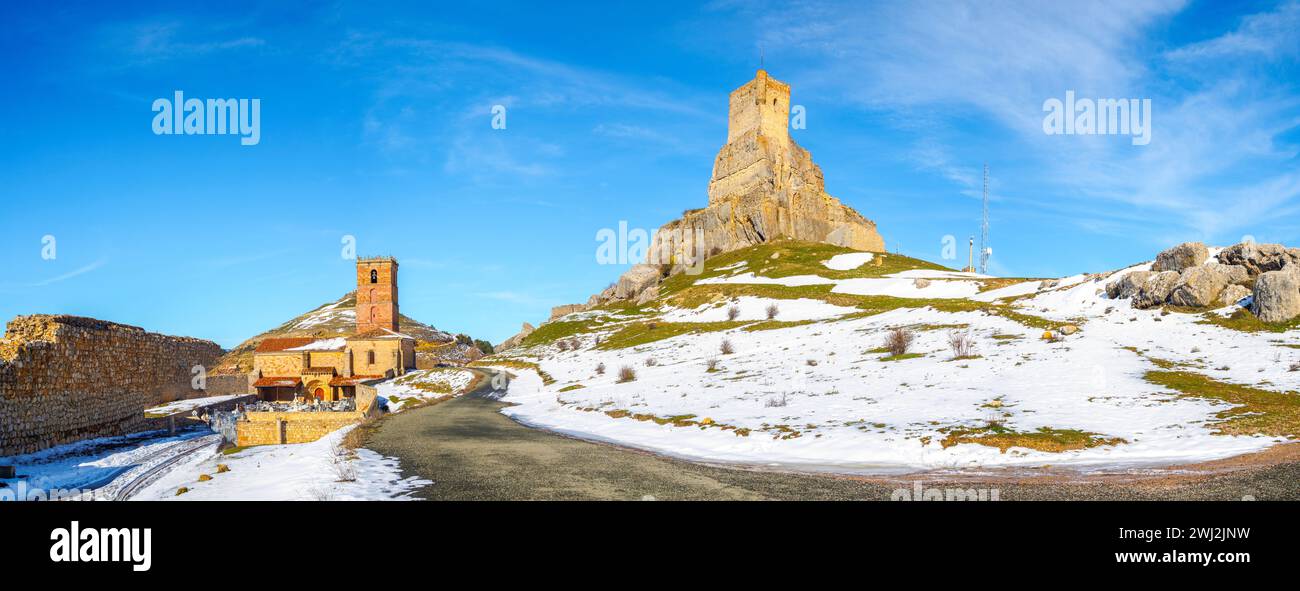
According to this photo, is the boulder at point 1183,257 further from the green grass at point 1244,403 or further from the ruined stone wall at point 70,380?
the ruined stone wall at point 70,380

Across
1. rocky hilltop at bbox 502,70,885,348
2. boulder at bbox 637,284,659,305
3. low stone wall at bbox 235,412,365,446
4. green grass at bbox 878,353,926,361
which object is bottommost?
low stone wall at bbox 235,412,365,446

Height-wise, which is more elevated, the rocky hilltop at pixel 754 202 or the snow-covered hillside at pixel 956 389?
the rocky hilltop at pixel 754 202

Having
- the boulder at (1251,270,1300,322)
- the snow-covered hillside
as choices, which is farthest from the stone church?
the boulder at (1251,270,1300,322)

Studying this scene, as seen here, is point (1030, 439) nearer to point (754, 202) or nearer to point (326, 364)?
point (326, 364)

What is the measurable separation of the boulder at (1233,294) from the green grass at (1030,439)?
24.1 metres

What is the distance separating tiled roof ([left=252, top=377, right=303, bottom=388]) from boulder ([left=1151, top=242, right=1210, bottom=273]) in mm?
71367

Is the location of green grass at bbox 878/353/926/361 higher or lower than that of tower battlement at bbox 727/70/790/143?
lower

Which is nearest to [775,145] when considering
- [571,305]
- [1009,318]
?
[571,305]

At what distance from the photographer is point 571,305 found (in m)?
120

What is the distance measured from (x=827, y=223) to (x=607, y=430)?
404 feet

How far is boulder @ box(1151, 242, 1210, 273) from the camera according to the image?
38031 millimetres

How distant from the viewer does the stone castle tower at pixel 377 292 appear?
88.4 m

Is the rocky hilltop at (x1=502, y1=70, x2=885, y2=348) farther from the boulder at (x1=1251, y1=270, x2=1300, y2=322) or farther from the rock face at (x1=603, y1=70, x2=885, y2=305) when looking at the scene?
the boulder at (x1=1251, y1=270, x2=1300, y2=322)

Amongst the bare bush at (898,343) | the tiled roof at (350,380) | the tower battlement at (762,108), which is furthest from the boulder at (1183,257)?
the tower battlement at (762,108)
